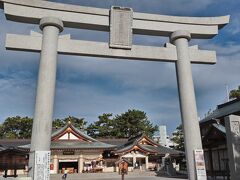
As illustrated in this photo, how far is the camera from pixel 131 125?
169ft

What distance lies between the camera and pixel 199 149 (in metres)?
9.56

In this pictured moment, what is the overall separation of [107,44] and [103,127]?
41.6 meters

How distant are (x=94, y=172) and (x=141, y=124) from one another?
2265cm

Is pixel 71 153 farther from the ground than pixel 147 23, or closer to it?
closer to it

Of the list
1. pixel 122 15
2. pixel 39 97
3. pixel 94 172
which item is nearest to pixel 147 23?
pixel 122 15

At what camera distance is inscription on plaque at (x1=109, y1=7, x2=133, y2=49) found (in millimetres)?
10367

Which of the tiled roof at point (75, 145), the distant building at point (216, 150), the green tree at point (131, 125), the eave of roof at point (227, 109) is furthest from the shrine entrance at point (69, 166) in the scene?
the green tree at point (131, 125)

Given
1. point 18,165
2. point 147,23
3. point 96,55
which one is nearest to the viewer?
point 96,55

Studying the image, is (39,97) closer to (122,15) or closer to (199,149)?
(122,15)

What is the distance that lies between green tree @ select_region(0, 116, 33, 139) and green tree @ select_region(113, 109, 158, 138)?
49.9ft

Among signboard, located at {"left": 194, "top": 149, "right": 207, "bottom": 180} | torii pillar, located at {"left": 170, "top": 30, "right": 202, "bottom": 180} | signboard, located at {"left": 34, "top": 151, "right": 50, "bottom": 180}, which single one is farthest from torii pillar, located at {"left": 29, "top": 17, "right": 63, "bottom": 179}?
signboard, located at {"left": 194, "top": 149, "right": 207, "bottom": 180}

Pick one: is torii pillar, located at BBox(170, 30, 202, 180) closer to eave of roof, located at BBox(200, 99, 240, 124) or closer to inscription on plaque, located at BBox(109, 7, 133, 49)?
inscription on plaque, located at BBox(109, 7, 133, 49)

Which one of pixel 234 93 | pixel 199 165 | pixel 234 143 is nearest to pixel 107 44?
pixel 199 165

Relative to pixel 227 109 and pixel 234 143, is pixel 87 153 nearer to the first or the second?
pixel 227 109
